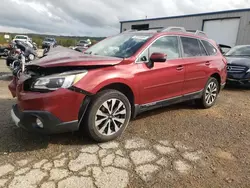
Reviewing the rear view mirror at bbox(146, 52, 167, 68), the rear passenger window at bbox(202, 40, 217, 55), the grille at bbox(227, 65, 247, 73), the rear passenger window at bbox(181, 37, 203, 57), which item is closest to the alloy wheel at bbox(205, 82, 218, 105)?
the rear passenger window at bbox(202, 40, 217, 55)

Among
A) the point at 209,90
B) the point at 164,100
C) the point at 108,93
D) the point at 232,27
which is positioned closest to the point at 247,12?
the point at 232,27

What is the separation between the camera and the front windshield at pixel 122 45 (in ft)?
12.3

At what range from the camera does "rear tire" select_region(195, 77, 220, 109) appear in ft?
16.7

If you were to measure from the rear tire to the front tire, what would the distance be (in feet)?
7.53

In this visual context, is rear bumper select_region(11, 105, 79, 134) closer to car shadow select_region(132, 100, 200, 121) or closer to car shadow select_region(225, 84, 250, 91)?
car shadow select_region(132, 100, 200, 121)

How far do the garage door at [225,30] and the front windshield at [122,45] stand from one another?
16959 mm

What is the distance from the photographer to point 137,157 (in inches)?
119

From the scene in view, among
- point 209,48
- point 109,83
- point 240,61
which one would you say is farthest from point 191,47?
point 240,61

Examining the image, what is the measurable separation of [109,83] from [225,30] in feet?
61.6

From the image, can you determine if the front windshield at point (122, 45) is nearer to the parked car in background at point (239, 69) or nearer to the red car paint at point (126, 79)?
the red car paint at point (126, 79)

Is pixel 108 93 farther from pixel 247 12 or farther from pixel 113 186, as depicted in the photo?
pixel 247 12

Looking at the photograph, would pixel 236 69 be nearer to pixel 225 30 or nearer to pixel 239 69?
pixel 239 69

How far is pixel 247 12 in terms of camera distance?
17734 mm

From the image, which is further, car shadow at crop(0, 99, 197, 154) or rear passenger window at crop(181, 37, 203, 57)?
rear passenger window at crop(181, 37, 203, 57)
